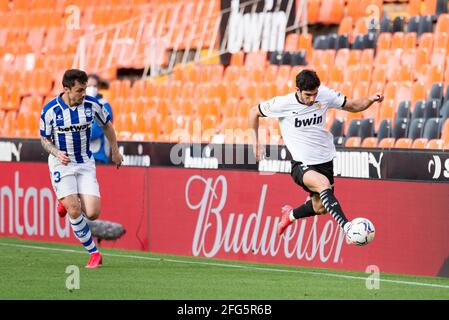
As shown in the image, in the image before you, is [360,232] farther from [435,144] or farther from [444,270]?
[435,144]

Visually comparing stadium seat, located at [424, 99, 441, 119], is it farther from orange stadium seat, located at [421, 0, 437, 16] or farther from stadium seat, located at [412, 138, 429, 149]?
orange stadium seat, located at [421, 0, 437, 16]

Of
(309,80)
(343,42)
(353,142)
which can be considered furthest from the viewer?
(343,42)

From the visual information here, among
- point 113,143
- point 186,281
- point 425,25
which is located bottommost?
point 186,281

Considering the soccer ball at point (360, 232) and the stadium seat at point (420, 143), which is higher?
the stadium seat at point (420, 143)

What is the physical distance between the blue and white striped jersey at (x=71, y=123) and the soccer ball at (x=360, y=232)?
304cm

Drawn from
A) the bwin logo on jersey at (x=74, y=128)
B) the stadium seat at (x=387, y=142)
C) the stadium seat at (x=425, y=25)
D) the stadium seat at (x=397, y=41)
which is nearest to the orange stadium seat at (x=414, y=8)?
the stadium seat at (x=425, y=25)

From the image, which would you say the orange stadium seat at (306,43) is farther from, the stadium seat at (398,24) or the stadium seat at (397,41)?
the stadium seat at (397,41)

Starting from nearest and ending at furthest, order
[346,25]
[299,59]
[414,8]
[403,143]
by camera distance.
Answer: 1. [403,143]
2. [414,8]
3. [299,59]
4. [346,25]

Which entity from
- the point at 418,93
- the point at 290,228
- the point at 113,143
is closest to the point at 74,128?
the point at 113,143

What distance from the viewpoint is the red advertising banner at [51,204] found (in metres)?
17.9

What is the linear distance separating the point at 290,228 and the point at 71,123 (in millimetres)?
3661

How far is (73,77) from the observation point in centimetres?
1279

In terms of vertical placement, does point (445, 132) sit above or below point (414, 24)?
below

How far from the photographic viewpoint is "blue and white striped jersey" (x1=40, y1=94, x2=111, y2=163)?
515 inches
